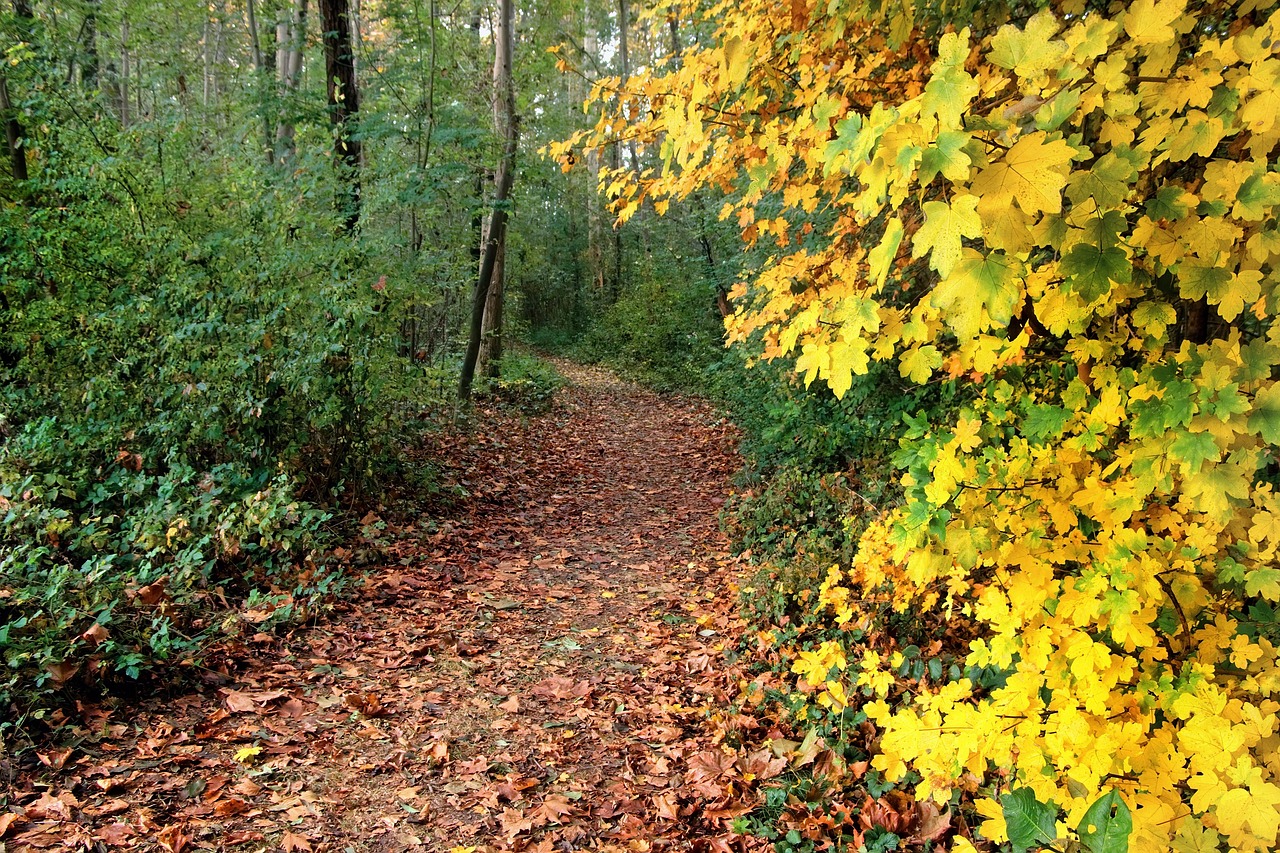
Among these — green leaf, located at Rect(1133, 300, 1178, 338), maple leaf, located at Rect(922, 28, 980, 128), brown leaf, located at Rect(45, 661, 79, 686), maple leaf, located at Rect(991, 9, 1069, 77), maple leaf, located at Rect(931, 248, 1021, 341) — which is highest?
maple leaf, located at Rect(991, 9, 1069, 77)

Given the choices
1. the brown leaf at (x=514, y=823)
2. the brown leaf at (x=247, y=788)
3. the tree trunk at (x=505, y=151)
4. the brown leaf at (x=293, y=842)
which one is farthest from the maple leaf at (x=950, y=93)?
the tree trunk at (x=505, y=151)

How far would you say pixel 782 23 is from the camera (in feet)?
9.62

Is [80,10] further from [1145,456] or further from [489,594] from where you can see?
[1145,456]

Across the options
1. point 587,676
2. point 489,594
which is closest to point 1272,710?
point 587,676

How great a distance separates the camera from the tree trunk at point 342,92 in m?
7.78

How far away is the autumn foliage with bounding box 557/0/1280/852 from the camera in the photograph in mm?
1448

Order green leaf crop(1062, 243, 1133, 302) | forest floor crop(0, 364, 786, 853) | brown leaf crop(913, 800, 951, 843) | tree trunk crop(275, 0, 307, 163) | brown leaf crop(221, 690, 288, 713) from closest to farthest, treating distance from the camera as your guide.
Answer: green leaf crop(1062, 243, 1133, 302) < brown leaf crop(913, 800, 951, 843) < forest floor crop(0, 364, 786, 853) < brown leaf crop(221, 690, 288, 713) < tree trunk crop(275, 0, 307, 163)

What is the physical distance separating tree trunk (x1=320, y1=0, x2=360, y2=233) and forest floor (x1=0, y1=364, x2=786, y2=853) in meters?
3.80

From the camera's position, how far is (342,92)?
8320 mm

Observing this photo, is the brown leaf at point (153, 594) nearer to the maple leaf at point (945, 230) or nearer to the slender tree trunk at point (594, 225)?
the maple leaf at point (945, 230)

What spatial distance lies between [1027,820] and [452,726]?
3209 millimetres

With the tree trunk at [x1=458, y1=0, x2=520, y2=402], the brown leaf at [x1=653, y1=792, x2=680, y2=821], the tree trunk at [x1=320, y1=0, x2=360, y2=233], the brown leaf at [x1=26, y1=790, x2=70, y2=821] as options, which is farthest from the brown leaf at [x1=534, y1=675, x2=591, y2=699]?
the tree trunk at [x1=458, y1=0, x2=520, y2=402]

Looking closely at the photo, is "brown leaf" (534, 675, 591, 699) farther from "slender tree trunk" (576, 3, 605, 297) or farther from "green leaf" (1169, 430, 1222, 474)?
"slender tree trunk" (576, 3, 605, 297)

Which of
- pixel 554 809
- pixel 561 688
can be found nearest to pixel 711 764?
pixel 554 809
